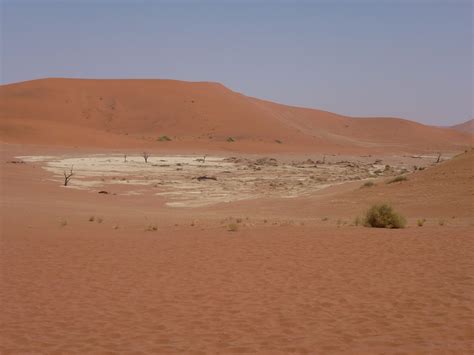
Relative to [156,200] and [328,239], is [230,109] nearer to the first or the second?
[156,200]

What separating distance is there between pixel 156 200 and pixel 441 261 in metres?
18.7

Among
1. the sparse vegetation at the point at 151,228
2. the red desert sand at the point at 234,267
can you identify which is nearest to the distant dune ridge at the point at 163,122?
the red desert sand at the point at 234,267

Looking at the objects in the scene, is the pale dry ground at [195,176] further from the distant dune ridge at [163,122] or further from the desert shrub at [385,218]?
the distant dune ridge at [163,122]

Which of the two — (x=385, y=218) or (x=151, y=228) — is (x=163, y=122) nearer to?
(x=151, y=228)

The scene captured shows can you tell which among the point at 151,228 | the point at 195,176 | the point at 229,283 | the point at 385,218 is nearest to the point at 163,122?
the point at 195,176

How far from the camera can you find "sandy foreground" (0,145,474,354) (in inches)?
271

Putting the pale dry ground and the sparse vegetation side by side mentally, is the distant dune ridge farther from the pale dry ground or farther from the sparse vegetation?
the sparse vegetation

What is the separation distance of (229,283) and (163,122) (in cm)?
8807

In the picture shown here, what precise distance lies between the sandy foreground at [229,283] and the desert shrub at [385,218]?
1.38ft

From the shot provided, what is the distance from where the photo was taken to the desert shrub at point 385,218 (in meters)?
16.5

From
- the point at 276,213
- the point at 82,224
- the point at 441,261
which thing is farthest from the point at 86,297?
the point at 276,213

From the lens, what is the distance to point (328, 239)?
46.8ft

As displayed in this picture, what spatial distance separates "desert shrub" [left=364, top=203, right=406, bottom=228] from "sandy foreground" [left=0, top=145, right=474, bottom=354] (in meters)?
0.42

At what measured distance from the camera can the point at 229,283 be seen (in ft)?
32.7
